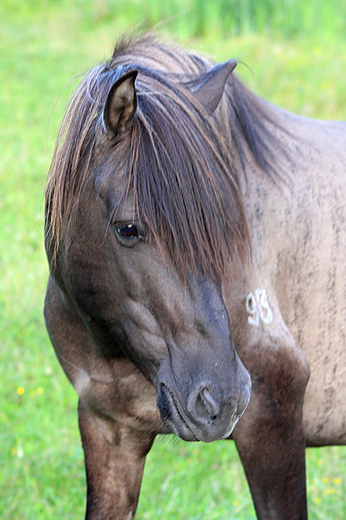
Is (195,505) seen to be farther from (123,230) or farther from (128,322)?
(123,230)

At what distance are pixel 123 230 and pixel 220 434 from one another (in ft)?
1.70

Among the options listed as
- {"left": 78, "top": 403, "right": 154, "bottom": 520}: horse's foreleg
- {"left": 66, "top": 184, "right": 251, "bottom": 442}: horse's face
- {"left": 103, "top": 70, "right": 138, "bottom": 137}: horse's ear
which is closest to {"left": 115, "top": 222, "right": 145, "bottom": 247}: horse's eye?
{"left": 66, "top": 184, "right": 251, "bottom": 442}: horse's face

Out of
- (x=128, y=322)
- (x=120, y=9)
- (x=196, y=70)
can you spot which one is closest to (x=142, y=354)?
(x=128, y=322)

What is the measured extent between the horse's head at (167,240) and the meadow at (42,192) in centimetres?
32

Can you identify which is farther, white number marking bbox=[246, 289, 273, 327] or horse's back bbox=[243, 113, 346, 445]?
horse's back bbox=[243, 113, 346, 445]

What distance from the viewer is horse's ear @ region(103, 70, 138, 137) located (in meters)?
1.41

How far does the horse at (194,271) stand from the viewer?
143 cm

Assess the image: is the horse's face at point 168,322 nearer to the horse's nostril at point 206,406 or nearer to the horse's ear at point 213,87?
the horse's nostril at point 206,406

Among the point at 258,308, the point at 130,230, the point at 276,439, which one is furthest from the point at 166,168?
the point at 276,439

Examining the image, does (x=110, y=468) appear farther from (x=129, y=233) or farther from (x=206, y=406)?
(x=129, y=233)

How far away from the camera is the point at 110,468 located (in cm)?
199

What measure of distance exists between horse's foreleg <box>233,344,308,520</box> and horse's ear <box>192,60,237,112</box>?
69cm

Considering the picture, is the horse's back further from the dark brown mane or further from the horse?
the dark brown mane

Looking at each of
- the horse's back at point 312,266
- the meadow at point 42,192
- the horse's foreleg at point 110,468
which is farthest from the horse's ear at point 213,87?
the horse's foreleg at point 110,468
